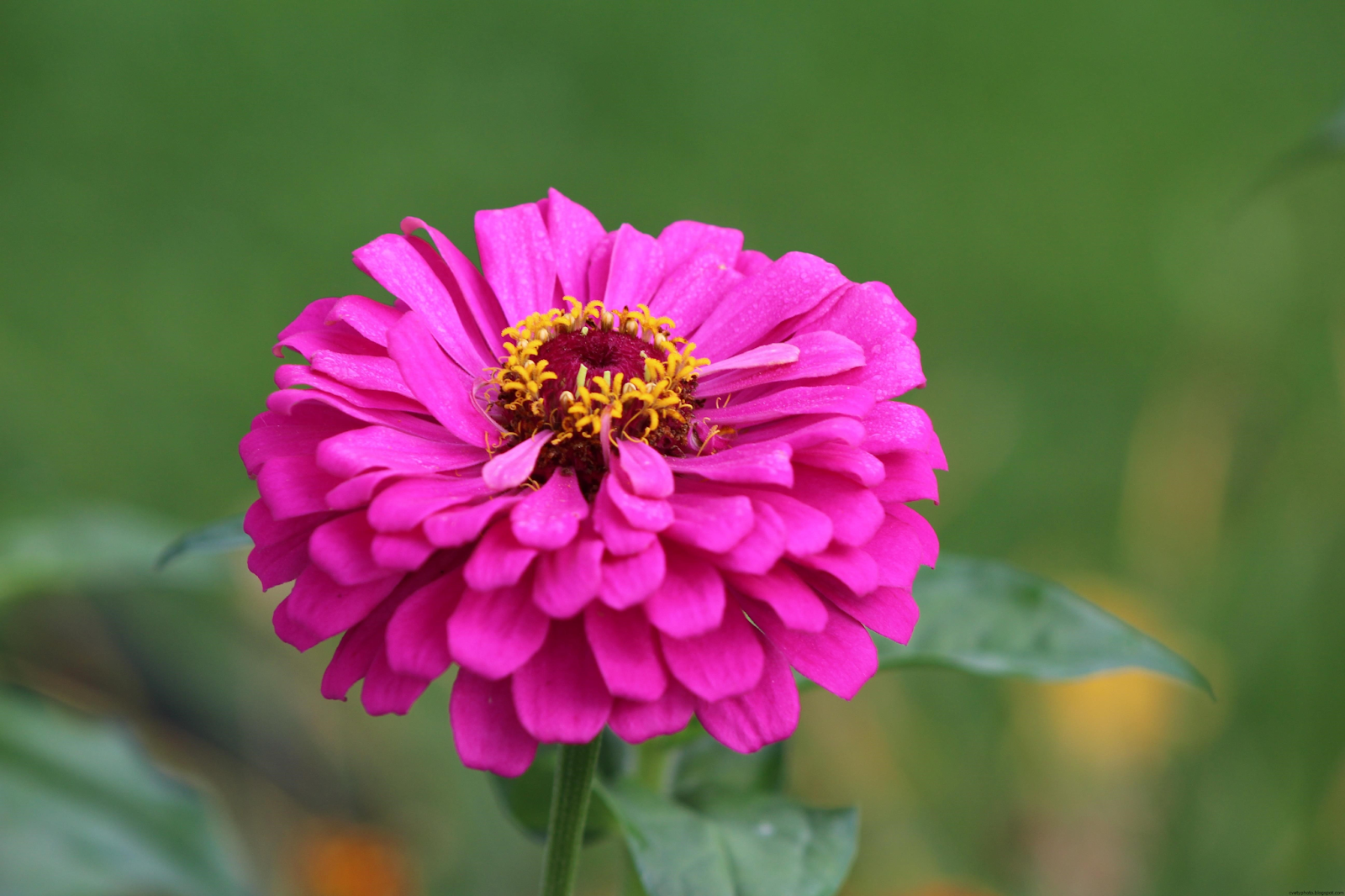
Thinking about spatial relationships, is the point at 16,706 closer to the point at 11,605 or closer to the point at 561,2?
the point at 11,605

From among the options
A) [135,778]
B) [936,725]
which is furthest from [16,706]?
[936,725]

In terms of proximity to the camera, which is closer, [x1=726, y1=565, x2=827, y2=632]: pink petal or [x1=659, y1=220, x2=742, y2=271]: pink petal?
[x1=726, y1=565, x2=827, y2=632]: pink petal

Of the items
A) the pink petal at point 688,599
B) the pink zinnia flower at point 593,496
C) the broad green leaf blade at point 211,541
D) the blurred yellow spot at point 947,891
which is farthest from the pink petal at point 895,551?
the blurred yellow spot at point 947,891

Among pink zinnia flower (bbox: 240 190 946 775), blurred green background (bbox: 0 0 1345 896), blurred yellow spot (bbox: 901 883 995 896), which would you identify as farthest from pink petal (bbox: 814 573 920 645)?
blurred yellow spot (bbox: 901 883 995 896)

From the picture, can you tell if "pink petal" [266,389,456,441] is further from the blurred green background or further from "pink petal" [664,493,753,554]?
the blurred green background

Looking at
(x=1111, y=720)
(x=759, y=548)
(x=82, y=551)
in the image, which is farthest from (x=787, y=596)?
(x=1111, y=720)

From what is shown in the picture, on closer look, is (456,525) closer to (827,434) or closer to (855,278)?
(827,434)
